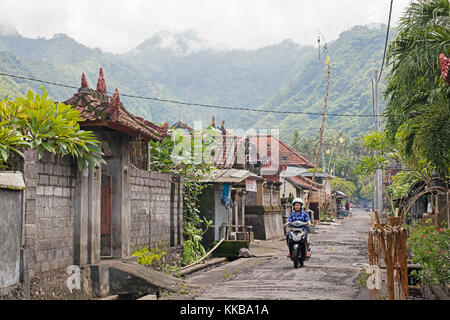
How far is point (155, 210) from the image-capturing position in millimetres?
14742

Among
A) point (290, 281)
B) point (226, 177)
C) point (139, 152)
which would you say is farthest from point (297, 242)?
point (226, 177)

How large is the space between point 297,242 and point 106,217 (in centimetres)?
508

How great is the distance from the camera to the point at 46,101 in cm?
901

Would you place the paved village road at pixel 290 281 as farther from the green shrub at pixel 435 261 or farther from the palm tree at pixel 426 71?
the palm tree at pixel 426 71

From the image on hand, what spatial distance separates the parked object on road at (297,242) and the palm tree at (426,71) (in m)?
3.35

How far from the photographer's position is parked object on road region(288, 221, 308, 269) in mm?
13930

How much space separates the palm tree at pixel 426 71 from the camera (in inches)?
411

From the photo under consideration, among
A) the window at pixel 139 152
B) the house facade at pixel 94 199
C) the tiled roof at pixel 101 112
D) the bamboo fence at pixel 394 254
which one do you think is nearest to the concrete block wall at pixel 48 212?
the house facade at pixel 94 199

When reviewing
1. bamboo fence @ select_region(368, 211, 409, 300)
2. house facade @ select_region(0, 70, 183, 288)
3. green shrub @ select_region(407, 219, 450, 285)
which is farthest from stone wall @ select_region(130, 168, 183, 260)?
bamboo fence @ select_region(368, 211, 409, 300)

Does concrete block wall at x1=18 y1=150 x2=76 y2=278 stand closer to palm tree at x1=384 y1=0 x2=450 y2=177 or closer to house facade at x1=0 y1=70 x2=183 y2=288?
house facade at x1=0 y1=70 x2=183 y2=288
